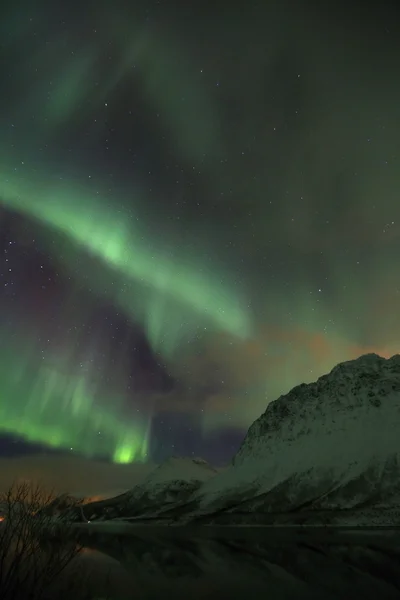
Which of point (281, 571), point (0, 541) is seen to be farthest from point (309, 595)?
point (0, 541)

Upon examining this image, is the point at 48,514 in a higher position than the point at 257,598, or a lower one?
higher

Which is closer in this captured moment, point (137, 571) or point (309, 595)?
point (309, 595)

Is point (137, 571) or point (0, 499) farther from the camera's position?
point (137, 571)

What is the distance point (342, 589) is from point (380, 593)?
406 cm

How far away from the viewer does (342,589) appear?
3850cm

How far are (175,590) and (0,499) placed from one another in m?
21.5

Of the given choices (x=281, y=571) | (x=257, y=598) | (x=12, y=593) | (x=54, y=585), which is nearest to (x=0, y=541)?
(x=12, y=593)

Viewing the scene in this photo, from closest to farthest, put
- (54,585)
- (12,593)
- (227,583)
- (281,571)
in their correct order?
(12,593) → (54,585) → (227,583) → (281,571)

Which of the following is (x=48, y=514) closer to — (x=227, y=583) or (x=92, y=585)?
(x=92, y=585)

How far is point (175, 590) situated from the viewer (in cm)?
4059

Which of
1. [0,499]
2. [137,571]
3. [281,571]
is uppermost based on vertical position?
[0,499]

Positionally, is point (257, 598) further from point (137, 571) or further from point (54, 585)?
point (137, 571)

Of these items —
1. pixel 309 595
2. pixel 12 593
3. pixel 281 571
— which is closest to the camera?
pixel 12 593

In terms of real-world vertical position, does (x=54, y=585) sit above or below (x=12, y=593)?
below
